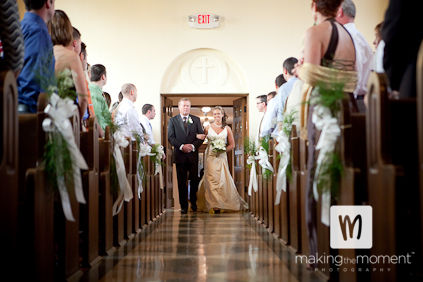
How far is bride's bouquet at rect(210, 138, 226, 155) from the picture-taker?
29.5 ft

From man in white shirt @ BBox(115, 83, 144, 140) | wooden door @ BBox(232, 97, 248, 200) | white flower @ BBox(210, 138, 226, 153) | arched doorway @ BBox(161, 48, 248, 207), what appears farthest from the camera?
arched doorway @ BBox(161, 48, 248, 207)

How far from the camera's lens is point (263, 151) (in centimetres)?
559

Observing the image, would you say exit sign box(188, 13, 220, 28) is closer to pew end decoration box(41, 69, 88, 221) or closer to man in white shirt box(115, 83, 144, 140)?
man in white shirt box(115, 83, 144, 140)

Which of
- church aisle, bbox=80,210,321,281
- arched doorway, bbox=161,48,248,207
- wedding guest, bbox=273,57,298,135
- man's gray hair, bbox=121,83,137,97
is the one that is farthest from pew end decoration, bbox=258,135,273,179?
arched doorway, bbox=161,48,248,207

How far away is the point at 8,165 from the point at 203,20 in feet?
28.6

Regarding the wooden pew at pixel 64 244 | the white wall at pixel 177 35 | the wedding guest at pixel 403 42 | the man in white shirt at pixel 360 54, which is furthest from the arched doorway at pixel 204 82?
the wedding guest at pixel 403 42

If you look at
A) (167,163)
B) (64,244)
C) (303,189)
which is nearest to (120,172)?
(64,244)

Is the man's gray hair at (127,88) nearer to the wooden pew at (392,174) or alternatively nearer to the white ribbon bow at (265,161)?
the white ribbon bow at (265,161)

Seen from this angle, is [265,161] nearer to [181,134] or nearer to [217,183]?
[217,183]

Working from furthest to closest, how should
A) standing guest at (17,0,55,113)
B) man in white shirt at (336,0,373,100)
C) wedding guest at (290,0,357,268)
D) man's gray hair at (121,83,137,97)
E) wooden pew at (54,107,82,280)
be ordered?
man's gray hair at (121,83,137,97) → man in white shirt at (336,0,373,100) → wedding guest at (290,0,357,268) → standing guest at (17,0,55,113) → wooden pew at (54,107,82,280)

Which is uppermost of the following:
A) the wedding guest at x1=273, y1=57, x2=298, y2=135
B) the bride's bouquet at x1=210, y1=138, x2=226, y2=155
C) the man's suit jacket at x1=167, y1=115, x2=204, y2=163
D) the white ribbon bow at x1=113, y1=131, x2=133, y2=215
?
the wedding guest at x1=273, y1=57, x2=298, y2=135

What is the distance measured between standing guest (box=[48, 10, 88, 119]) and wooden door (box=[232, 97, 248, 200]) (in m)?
6.85

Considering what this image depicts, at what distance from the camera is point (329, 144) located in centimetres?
253

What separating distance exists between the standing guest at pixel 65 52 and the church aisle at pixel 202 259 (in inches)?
42.8
